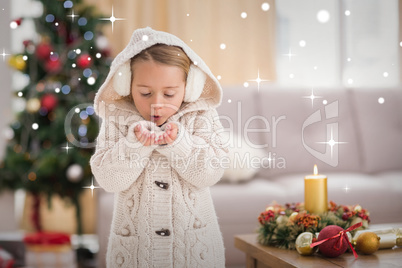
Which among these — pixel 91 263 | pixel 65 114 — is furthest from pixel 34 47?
pixel 91 263

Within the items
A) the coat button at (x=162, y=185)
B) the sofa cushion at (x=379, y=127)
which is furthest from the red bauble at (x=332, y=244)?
the sofa cushion at (x=379, y=127)

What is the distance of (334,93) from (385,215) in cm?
70

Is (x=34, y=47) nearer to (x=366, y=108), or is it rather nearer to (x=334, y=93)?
(x=334, y=93)

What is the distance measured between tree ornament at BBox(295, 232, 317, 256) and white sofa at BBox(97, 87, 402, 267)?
2.83ft

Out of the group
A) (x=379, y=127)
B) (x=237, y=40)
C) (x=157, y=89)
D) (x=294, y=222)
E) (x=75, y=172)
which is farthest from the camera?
(x=237, y=40)

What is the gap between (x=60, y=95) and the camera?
87.1 inches

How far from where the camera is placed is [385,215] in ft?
6.19

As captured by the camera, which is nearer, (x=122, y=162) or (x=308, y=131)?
(x=122, y=162)

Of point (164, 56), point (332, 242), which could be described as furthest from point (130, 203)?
point (332, 242)

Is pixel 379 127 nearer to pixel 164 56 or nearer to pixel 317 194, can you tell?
pixel 317 194

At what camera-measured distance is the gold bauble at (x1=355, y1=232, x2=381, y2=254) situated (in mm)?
1023

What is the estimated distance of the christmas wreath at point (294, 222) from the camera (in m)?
1.09

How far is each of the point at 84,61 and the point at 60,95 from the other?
0.21 meters
